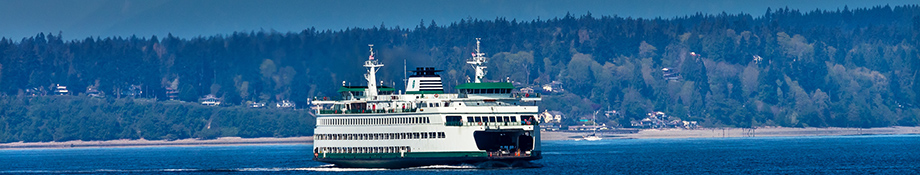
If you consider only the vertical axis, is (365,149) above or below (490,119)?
below

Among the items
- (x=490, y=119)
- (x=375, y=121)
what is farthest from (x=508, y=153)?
(x=375, y=121)

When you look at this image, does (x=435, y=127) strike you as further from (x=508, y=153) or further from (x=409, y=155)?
(x=508, y=153)

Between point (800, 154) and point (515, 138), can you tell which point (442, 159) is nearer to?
point (515, 138)

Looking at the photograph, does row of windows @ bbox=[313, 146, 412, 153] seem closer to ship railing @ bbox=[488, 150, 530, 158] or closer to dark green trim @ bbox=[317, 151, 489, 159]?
dark green trim @ bbox=[317, 151, 489, 159]

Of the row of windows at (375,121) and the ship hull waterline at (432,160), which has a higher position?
the row of windows at (375,121)

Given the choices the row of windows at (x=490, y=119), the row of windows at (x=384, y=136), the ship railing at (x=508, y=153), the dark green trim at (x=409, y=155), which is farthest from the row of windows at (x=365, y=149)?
the ship railing at (x=508, y=153)

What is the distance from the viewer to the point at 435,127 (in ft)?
313

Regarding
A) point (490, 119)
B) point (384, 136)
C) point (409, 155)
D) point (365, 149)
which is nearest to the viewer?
point (490, 119)

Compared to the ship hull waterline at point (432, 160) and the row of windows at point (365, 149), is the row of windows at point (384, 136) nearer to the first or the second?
the row of windows at point (365, 149)

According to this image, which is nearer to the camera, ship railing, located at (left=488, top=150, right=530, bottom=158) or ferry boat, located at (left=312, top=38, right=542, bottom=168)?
ferry boat, located at (left=312, top=38, right=542, bottom=168)

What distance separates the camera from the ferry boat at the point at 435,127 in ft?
311

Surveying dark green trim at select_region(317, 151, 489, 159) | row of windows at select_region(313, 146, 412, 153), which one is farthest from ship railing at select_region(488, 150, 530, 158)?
row of windows at select_region(313, 146, 412, 153)

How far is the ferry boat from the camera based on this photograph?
94.9 metres

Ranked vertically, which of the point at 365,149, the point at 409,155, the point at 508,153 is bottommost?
the point at 409,155
